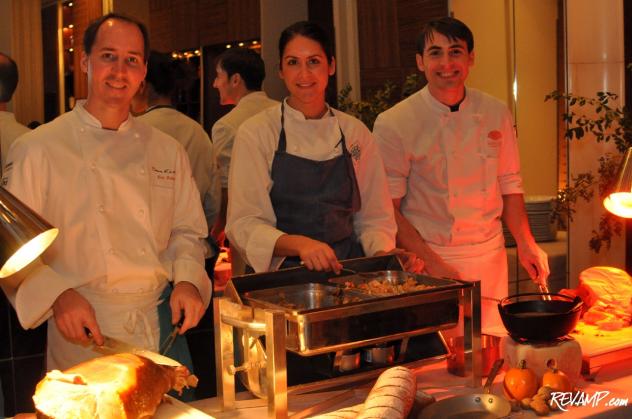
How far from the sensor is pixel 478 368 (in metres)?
2.07

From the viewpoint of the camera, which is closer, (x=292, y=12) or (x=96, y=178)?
(x=96, y=178)

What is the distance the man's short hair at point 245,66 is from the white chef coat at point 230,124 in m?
0.07

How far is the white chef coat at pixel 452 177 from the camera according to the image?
3.10 meters

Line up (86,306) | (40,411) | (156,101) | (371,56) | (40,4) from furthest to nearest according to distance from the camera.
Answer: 1. (371,56)
2. (40,4)
3. (156,101)
4. (86,306)
5. (40,411)

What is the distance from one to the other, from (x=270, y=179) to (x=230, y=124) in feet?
5.39

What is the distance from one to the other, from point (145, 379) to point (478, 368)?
0.86 metres

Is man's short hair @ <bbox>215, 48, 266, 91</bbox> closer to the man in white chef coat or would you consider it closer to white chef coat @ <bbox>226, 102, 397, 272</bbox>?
the man in white chef coat

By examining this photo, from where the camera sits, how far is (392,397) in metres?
1.62

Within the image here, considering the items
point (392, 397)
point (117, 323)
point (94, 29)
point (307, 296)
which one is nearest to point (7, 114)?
point (94, 29)

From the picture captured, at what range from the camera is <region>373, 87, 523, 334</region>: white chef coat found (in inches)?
122

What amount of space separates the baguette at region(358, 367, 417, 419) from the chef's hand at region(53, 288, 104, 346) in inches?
27.9

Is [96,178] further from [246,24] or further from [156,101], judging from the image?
[246,24]

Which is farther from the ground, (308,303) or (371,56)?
(371,56)

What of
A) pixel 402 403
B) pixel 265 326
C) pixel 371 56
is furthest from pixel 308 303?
pixel 371 56
